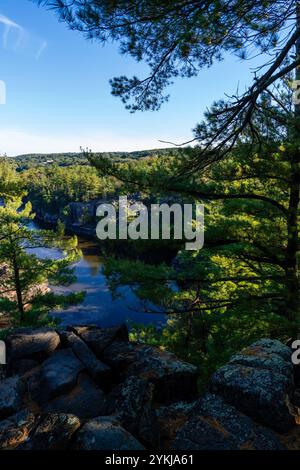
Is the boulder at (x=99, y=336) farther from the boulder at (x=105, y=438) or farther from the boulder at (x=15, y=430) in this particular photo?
the boulder at (x=105, y=438)

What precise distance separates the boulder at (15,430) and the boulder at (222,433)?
5.95ft

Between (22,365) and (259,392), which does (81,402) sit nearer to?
(22,365)

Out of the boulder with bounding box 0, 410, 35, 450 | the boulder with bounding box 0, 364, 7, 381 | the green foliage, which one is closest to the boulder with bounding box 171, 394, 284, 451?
the boulder with bounding box 0, 410, 35, 450

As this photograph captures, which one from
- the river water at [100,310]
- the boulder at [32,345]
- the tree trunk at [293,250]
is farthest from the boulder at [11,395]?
the river water at [100,310]

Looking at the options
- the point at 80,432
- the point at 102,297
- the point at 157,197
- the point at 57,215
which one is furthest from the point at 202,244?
the point at 57,215

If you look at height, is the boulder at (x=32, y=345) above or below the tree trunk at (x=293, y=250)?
below

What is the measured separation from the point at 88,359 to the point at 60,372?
58 centimetres

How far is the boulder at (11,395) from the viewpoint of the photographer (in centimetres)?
446

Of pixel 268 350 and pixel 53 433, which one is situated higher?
pixel 268 350

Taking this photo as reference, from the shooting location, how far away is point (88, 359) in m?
5.78

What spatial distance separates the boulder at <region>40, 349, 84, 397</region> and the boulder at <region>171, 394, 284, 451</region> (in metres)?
2.55

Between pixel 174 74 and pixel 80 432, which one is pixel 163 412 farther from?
pixel 174 74

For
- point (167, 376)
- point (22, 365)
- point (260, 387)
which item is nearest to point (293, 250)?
point (260, 387)

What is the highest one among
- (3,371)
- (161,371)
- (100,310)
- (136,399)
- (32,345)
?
(136,399)
